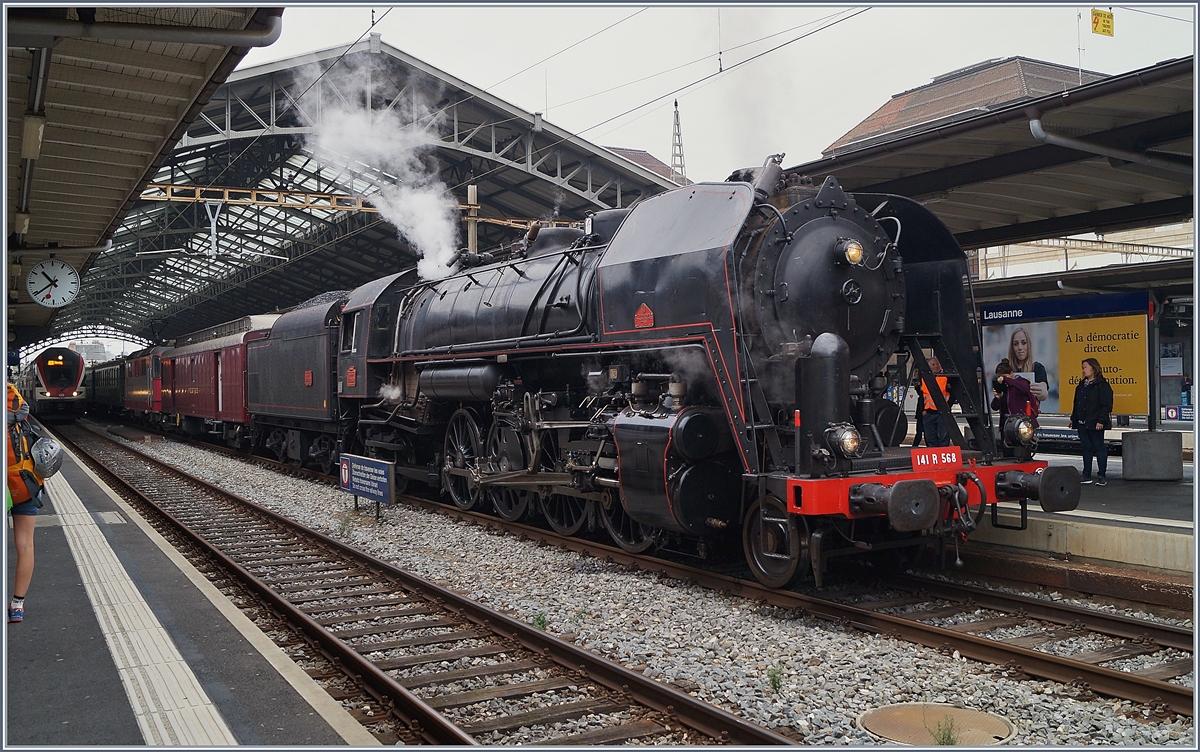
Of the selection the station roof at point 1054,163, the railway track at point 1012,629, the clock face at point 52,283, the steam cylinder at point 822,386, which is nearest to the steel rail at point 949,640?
the railway track at point 1012,629

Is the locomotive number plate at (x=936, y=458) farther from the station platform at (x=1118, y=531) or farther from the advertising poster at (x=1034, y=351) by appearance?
the advertising poster at (x=1034, y=351)

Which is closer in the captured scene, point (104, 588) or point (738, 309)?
point (738, 309)

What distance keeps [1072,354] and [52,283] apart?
13013 mm

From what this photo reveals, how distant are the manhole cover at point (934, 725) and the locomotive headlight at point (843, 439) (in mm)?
1780

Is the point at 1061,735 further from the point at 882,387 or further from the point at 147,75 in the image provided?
the point at 147,75

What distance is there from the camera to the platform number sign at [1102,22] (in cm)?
772

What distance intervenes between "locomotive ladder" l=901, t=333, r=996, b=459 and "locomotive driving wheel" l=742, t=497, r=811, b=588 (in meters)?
1.81

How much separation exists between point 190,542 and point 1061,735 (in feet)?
28.7

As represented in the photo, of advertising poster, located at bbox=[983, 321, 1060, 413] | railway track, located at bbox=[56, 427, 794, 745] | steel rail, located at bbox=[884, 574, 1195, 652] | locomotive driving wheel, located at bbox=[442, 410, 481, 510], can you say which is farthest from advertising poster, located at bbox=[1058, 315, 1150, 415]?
railway track, located at bbox=[56, 427, 794, 745]

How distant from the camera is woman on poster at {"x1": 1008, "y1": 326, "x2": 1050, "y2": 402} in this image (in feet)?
36.6

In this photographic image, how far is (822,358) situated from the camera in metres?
5.93

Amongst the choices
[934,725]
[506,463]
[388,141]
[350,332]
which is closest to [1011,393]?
[506,463]

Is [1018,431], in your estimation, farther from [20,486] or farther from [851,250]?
[20,486]

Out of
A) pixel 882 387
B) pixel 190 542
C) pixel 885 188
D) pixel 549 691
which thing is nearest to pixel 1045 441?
pixel 885 188
